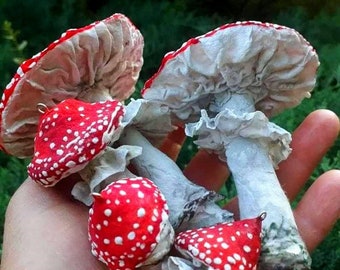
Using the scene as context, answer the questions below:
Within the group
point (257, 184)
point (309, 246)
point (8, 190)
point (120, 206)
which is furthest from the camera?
point (8, 190)

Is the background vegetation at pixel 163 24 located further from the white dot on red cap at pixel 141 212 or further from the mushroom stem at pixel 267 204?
the white dot on red cap at pixel 141 212

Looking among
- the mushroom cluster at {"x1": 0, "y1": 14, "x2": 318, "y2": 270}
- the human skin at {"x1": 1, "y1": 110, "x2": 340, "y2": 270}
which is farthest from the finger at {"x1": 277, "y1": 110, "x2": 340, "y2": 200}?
the mushroom cluster at {"x1": 0, "y1": 14, "x2": 318, "y2": 270}

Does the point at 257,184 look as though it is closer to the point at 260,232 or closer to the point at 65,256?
the point at 260,232

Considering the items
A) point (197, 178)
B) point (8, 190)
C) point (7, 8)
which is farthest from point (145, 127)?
point (7, 8)

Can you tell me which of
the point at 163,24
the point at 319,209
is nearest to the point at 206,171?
the point at 319,209

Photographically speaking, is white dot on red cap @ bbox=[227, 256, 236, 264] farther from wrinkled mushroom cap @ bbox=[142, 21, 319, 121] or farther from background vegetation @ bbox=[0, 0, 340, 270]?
background vegetation @ bbox=[0, 0, 340, 270]

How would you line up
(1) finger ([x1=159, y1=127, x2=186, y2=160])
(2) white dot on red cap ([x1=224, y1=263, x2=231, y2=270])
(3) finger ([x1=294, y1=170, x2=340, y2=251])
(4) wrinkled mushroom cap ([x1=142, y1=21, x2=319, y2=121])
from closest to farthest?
(2) white dot on red cap ([x1=224, y1=263, x2=231, y2=270]) < (4) wrinkled mushroom cap ([x1=142, y1=21, x2=319, y2=121]) < (3) finger ([x1=294, y1=170, x2=340, y2=251]) < (1) finger ([x1=159, y1=127, x2=186, y2=160])
